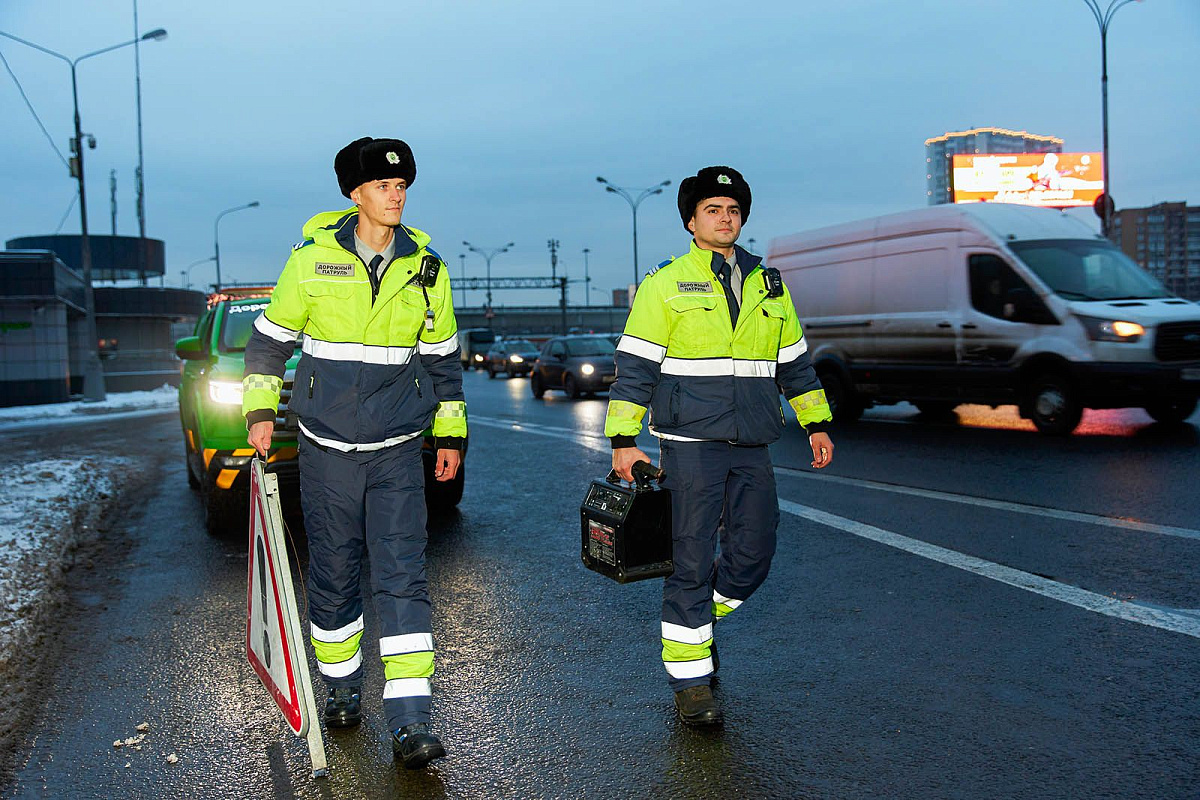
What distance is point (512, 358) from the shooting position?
39.5 meters

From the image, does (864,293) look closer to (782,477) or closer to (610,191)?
(782,477)

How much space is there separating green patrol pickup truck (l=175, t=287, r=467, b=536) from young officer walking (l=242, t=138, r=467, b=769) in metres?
3.04

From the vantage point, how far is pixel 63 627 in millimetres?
5156

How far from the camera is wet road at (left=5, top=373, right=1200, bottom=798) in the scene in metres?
3.23

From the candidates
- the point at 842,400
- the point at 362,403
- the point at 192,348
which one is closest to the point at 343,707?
the point at 362,403

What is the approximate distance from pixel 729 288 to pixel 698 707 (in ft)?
4.87

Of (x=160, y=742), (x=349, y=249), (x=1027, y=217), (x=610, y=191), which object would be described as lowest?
(x=160, y=742)

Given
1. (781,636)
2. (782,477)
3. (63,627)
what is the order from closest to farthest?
(781,636) < (63,627) < (782,477)

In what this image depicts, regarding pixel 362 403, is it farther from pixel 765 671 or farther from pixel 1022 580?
pixel 1022 580

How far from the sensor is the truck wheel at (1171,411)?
37.2 feet

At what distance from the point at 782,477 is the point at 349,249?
6.42 meters

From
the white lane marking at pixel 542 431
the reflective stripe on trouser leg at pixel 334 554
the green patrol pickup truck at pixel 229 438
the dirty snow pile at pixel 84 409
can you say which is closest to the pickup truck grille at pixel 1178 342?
the white lane marking at pixel 542 431

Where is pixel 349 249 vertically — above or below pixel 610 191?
below

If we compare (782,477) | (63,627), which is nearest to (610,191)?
(782,477)
